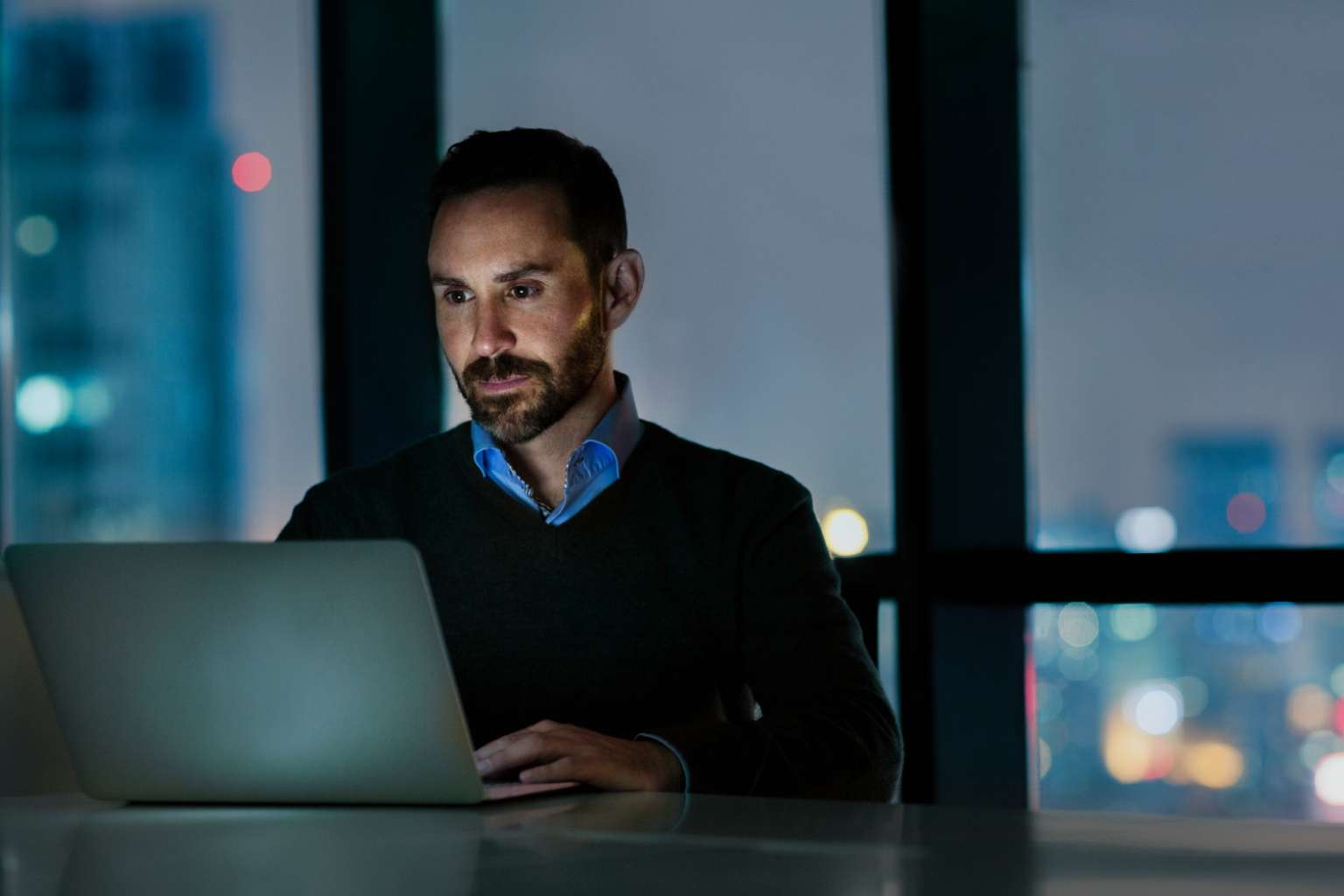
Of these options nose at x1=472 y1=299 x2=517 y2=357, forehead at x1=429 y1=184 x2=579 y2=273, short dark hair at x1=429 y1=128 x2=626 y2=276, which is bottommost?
nose at x1=472 y1=299 x2=517 y2=357

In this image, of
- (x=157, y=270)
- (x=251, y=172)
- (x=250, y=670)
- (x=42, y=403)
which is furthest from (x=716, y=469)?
(x=42, y=403)

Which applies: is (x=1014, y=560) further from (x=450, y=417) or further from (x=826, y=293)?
(x=450, y=417)

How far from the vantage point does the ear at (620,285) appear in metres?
1.96

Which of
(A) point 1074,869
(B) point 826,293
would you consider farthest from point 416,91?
(A) point 1074,869

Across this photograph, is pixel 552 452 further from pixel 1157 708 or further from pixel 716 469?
pixel 1157 708

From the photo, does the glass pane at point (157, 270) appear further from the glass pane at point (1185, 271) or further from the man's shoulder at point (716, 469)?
the man's shoulder at point (716, 469)

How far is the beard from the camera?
6.06 ft

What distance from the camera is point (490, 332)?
1.83 meters

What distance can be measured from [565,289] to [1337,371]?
1405 millimetres

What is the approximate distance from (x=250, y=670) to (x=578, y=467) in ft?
2.40

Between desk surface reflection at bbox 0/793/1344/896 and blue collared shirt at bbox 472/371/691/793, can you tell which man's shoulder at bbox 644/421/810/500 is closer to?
blue collared shirt at bbox 472/371/691/793

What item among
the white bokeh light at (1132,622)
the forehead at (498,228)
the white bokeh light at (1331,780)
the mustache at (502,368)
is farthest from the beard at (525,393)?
the white bokeh light at (1331,780)

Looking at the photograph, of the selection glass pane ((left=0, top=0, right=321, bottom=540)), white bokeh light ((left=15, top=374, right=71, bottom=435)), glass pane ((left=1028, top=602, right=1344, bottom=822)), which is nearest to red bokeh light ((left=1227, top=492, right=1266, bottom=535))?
glass pane ((left=1028, top=602, right=1344, bottom=822))

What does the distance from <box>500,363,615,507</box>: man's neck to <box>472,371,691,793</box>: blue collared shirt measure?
0.02 meters
